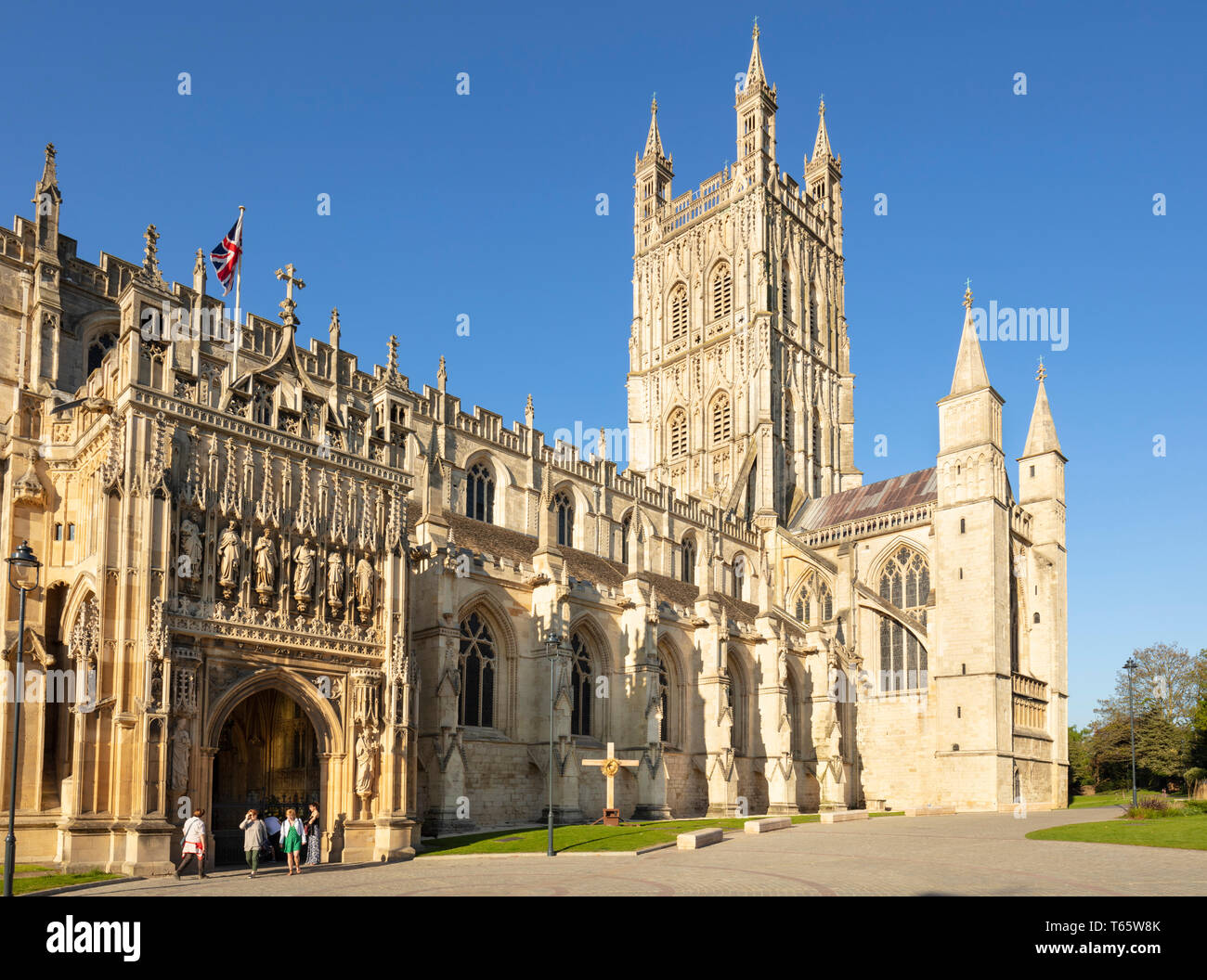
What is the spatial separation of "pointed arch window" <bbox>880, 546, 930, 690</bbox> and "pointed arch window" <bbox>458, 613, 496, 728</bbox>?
935 inches

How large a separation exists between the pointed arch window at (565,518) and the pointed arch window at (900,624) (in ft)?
52.4

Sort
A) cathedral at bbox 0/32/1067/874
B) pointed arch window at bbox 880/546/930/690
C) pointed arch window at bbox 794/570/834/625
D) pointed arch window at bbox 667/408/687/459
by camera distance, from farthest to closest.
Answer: pointed arch window at bbox 667/408/687/459 < pointed arch window at bbox 794/570/834/625 < pointed arch window at bbox 880/546/930/690 < cathedral at bbox 0/32/1067/874

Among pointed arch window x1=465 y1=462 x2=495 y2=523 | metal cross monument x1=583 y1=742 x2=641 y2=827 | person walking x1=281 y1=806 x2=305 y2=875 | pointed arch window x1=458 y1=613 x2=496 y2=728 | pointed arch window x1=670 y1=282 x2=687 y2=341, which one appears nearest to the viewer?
person walking x1=281 y1=806 x2=305 y2=875

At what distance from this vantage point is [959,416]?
164 ft

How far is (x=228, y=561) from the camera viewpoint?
72.9 feet

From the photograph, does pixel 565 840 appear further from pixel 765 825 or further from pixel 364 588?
pixel 364 588

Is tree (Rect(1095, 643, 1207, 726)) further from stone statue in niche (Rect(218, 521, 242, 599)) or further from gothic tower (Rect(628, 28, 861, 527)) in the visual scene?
stone statue in niche (Rect(218, 521, 242, 599))

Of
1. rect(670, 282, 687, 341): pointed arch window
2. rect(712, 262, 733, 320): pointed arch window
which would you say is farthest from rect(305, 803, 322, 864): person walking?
rect(670, 282, 687, 341): pointed arch window

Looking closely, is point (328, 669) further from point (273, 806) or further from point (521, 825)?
point (521, 825)

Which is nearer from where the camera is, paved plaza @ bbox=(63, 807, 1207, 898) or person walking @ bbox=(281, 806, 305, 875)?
paved plaza @ bbox=(63, 807, 1207, 898)

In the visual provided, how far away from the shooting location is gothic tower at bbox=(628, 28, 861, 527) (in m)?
65.7

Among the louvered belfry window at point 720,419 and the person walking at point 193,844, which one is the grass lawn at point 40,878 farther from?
the louvered belfry window at point 720,419

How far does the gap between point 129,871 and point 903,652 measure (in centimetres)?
3852

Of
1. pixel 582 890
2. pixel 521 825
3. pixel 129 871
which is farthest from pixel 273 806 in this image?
pixel 582 890
